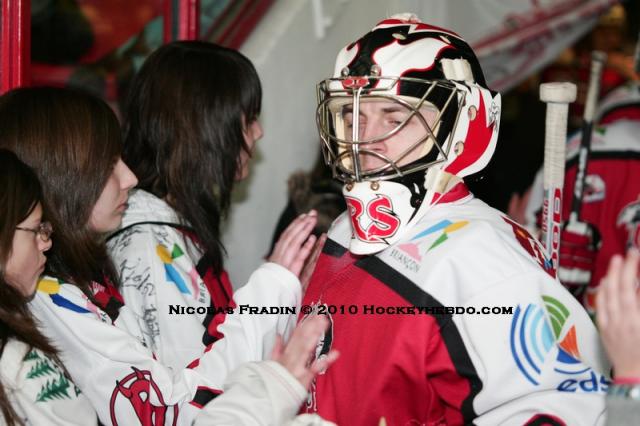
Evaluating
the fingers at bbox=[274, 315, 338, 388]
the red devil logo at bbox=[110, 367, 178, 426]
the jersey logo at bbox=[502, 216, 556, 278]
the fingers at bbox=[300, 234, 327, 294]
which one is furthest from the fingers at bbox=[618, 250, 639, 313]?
the red devil logo at bbox=[110, 367, 178, 426]

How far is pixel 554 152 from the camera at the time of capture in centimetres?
216

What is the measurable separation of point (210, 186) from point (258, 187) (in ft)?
3.43

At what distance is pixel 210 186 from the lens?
2424 millimetres

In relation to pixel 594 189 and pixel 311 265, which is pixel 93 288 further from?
pixel 594 189

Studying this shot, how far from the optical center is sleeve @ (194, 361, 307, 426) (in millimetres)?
1489

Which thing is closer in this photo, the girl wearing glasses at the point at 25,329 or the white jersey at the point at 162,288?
the girl wearing glasses at the point at 25,329

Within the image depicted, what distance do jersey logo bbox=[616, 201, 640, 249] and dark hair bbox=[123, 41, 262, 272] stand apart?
1480 millimetres

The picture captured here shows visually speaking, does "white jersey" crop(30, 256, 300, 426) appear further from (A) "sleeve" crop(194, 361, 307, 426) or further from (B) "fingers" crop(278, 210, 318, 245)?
(A) "sleeve" crop(194, 361, 307, 426)

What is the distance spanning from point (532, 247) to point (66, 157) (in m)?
1.10

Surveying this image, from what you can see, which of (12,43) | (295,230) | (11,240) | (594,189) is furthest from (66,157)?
(594,189)

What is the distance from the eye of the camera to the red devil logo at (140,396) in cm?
188

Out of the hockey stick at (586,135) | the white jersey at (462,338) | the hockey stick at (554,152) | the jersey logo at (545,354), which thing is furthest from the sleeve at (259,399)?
the hockey stick at (586,135)

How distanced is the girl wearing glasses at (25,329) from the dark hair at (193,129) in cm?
64

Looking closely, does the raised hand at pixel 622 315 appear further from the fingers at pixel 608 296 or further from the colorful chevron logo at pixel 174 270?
the colorful chevron logo at pixel 174 270
